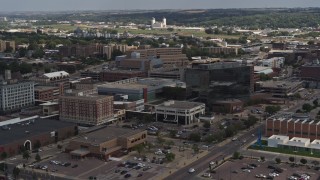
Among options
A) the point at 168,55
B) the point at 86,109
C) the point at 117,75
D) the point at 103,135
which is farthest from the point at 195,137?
the point at 168,55

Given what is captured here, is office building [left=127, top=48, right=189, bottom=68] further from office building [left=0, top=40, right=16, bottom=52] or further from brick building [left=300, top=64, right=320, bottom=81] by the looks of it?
office building [left=0, top=40, right=16, bottom=52]

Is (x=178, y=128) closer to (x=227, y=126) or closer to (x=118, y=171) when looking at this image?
(x=227, y=126)

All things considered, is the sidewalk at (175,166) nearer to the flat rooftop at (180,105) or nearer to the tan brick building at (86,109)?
the flat rooftop at (180,105)

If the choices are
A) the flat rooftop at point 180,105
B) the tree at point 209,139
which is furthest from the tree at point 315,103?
the tree at point 209,139

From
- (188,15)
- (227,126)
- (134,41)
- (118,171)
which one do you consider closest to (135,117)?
(227,126)

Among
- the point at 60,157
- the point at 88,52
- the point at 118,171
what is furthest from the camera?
the point at 88,52

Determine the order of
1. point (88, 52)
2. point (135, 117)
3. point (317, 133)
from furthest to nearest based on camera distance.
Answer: point (88, 52) < point (135, 117) < point (317, 133)
